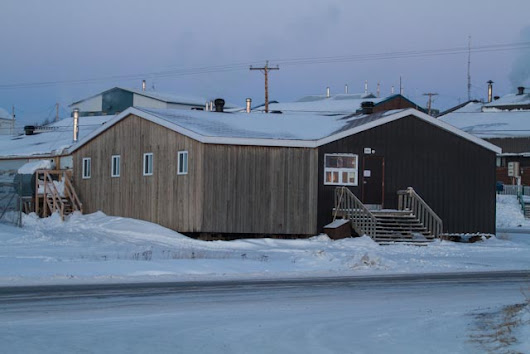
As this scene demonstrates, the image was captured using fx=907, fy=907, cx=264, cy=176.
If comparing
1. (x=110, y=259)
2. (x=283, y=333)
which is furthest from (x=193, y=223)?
(x=283, y=333)

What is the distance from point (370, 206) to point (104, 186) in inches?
443

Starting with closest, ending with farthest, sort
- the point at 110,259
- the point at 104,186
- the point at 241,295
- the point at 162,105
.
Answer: the point at 241,295 < the point at 110,259 < the point at 104,186 < the point at 162,105

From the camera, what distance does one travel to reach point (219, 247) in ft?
98.7

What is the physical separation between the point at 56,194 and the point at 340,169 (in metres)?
13.2

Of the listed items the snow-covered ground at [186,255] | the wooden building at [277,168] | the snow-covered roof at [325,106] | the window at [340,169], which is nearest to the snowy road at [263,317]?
the snow-covered ground at [186,255]

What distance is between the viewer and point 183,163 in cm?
3288

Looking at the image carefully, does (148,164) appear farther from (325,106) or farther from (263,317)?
(325,106)

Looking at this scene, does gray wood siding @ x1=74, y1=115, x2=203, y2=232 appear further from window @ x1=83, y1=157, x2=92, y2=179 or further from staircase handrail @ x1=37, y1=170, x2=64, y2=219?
staircase handrail @ x1=37, y1=170, x2=64, y2=219

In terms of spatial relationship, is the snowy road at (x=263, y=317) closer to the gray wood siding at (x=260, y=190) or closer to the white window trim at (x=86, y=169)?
the gray wood siding at (x=260, y=190)

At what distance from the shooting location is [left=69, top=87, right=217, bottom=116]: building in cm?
8388

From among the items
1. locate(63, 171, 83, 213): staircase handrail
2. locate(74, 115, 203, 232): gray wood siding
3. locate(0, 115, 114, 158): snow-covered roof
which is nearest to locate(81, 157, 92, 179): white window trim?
locate(74, 115, 203, 232): gray wood siding

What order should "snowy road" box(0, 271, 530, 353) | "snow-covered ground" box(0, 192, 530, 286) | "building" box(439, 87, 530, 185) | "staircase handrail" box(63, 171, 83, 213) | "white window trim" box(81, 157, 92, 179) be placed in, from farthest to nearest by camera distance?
"building" box(439, 87, 530, 185) < "staircase handrail" box(63, 171, 83, 213) < "white window trim" box(81, 157, 92, 179) < "snow-covered ground" box(0, 192, 530, 286) < "snowy road" box(0, 271, 530, 353)

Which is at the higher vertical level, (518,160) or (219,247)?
(518,160)

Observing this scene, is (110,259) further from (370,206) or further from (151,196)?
(370,206)
